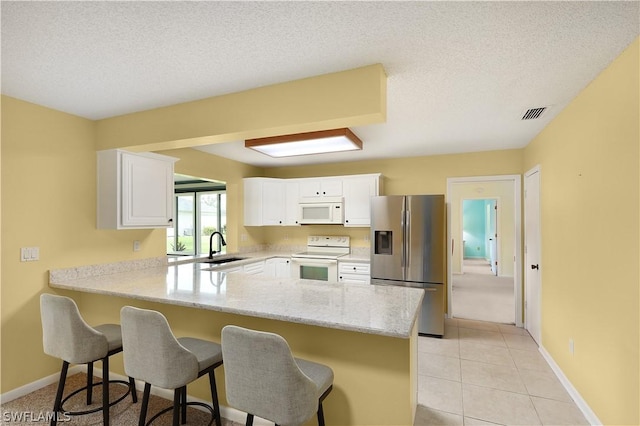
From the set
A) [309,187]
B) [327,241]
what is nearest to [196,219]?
[309,187]

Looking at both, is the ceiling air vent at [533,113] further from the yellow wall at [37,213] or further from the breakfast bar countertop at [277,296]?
the yellow wall at [37,213]

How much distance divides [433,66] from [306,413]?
6.70 ft

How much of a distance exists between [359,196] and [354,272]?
114cm

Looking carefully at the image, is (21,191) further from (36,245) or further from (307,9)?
(307,9)

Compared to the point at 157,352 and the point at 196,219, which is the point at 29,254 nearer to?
the point at 157,352

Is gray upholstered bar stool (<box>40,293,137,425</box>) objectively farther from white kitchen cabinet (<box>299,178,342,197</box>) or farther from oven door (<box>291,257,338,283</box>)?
white kitchen cabinet (<box>299,178,342,197</box>)

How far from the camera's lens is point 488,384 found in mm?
2670

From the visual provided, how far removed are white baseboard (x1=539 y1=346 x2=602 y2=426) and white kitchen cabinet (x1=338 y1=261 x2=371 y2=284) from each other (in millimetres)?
2049

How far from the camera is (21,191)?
2488mm

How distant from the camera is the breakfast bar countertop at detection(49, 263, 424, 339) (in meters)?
1.63

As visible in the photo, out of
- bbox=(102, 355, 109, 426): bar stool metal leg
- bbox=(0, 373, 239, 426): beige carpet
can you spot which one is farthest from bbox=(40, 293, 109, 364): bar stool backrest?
bbox=(0, 373, 239, 426): beige carpet

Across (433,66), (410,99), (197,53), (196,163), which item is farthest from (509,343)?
(196,163)

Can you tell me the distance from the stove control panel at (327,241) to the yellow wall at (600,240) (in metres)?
2.78

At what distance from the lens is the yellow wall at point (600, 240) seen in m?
1.70
